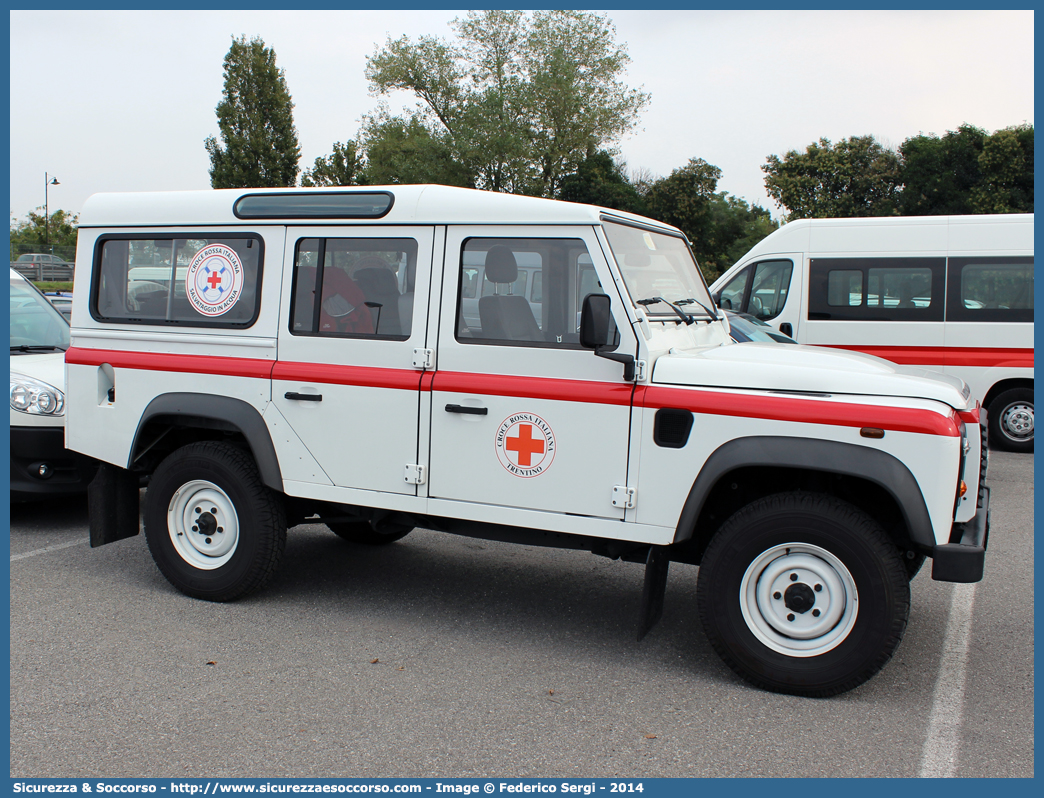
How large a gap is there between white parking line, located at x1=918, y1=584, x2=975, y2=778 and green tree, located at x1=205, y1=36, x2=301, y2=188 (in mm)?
50860

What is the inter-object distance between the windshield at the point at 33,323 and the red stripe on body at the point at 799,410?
5.75m

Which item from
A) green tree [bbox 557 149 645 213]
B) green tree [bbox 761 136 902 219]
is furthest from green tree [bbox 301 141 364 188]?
green tree [bbox 761 136 902 219]

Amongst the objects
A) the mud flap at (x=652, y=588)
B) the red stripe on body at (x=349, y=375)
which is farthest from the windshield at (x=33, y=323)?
the mud flap at (x=652, y=588)

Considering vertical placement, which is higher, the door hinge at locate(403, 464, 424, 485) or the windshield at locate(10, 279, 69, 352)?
the windshield at locate(10, 279, 69, 352)

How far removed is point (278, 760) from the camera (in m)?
3.38

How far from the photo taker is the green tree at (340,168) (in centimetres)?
5241

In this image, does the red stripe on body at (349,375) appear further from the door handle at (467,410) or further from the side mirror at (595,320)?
the side mirror at (595,320)

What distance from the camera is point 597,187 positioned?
4569 cm

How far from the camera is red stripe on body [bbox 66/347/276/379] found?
4961 mm

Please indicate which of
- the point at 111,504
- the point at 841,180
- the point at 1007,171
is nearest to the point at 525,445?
the point at 111,504

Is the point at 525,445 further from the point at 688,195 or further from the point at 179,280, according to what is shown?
the point at 688,195

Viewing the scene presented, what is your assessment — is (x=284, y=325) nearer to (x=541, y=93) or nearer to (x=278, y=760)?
(x=278, y=760)

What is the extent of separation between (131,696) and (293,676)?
0.69m

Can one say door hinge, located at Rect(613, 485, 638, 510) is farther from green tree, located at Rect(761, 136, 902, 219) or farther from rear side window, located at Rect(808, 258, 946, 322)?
green tree, located at Rect(761, 136, 902, 219)
